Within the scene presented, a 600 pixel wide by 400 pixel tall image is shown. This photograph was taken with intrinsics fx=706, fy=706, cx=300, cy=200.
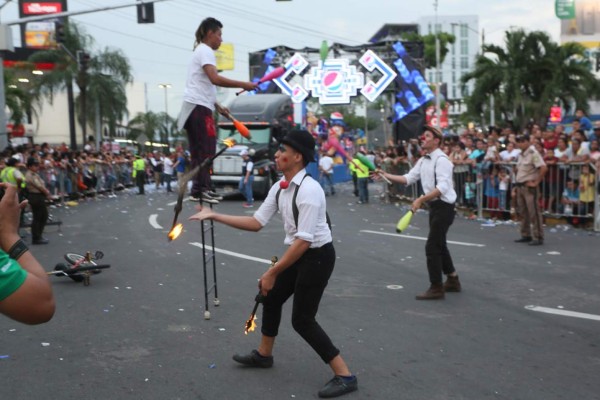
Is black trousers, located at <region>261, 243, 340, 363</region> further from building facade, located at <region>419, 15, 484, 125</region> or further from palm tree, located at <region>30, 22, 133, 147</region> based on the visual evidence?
building facade, located at <region>419, 15, 484, 125</region>

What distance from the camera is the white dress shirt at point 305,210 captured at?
16.3ft

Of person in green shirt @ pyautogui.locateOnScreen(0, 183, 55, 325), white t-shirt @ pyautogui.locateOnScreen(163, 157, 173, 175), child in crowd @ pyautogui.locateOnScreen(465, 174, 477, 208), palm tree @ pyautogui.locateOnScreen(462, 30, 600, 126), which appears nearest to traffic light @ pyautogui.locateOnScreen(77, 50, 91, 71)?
white t-shirt @ pyautogui.locateOnScreen(163, 157, 173, 175)

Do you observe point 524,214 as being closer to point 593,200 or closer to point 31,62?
point 593,200

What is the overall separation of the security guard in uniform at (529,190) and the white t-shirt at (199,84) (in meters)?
7.92

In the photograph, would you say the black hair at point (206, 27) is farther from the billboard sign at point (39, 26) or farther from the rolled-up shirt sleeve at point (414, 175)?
the billboard sign at point (39, 26)

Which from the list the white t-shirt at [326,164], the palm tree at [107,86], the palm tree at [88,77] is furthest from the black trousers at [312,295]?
the palm tree at [107,86]

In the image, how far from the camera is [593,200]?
47.1 ft

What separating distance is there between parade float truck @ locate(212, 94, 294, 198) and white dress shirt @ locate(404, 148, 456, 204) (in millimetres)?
14552

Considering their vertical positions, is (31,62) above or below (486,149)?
above

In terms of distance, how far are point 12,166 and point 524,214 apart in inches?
377

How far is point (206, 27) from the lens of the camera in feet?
A: 21.6

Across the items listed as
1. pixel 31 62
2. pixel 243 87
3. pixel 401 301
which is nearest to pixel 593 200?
pixel 401 301

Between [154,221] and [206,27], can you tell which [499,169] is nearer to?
[154,221]

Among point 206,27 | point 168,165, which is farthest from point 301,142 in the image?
point 168,165
